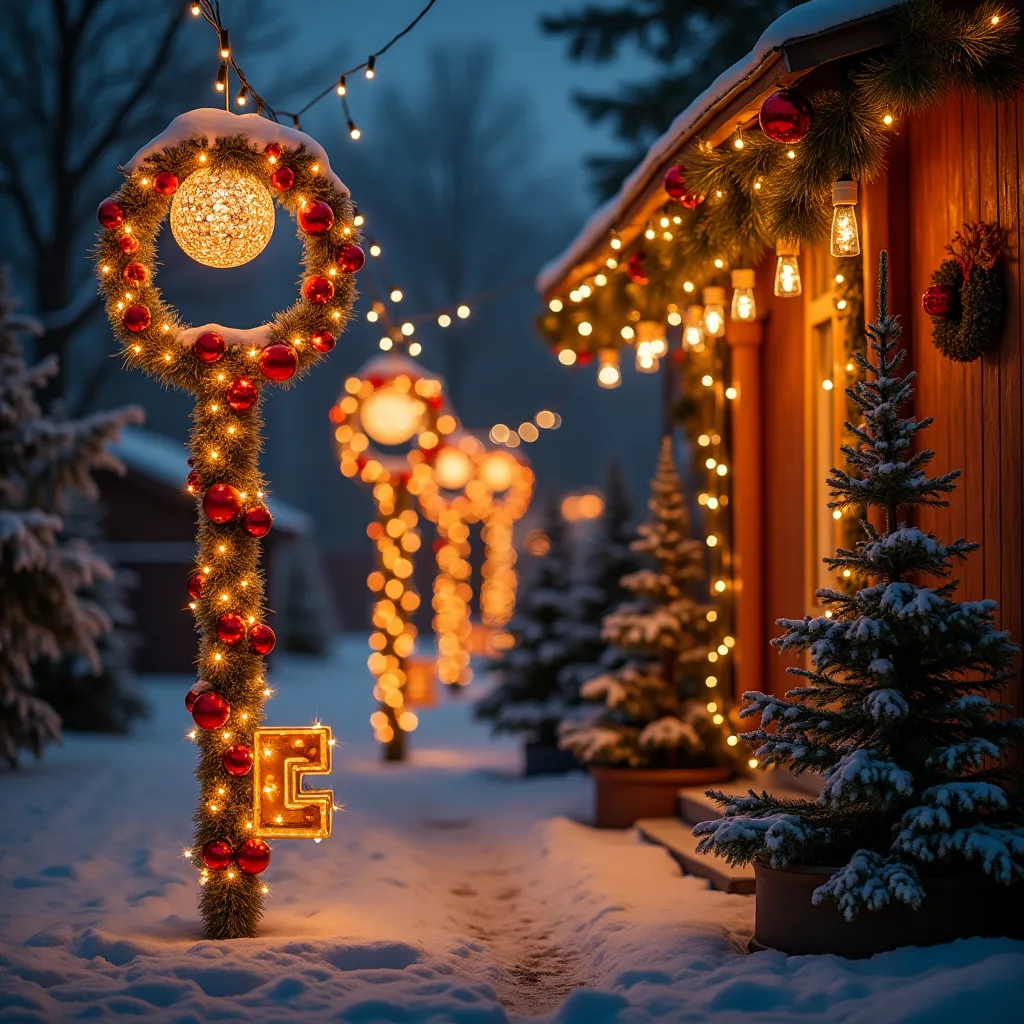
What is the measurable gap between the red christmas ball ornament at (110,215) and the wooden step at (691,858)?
13.6 ft

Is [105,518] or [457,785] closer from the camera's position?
[457,785]

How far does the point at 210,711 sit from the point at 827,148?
4.05 m

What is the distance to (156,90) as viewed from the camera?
59.9 feet

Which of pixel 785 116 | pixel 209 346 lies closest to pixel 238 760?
pixel 209 346

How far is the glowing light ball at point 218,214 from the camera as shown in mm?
6148

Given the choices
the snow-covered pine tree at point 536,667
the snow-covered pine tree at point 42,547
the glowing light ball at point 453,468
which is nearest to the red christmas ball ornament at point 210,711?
the snow-covered pine tree at point 42,547

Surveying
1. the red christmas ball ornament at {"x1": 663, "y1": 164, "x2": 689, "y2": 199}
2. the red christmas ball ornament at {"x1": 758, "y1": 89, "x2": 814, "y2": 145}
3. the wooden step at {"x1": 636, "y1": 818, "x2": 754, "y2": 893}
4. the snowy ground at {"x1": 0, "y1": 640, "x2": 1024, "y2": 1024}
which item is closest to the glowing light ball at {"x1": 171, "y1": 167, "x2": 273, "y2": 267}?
the red christmas ball ornament at {"x1": 758, "y1": 89, "x2": 814, "y2": 145}

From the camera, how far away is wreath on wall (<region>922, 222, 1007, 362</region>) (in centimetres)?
614

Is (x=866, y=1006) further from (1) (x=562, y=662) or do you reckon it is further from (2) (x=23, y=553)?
(1) (x=562, y=662)

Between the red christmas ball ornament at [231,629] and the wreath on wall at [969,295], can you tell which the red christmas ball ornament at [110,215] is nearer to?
the red christmas ball ornament at [231,629]

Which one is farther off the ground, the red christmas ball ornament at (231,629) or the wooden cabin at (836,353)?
the wooden cabin at (836,353)

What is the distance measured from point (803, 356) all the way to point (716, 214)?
5.52ft

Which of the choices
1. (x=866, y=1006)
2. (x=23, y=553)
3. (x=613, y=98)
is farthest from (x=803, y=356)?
(x=613, y=98)

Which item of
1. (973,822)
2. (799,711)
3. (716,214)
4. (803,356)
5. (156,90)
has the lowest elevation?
(973,822)
